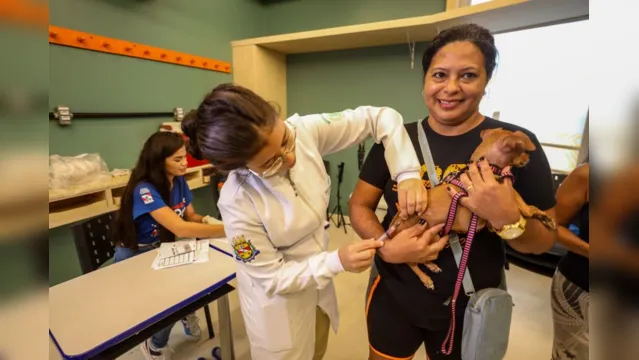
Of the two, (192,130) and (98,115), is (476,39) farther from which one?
(98,115)

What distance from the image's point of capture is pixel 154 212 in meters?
1.67

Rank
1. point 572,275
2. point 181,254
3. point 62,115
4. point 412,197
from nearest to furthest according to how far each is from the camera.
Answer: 1. point 412,197
2. point 572,275
3. point 181,254
4. point 62,115

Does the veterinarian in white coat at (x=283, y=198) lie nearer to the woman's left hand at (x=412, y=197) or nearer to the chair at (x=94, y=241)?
the woman's left hand at (x=412, y=197)

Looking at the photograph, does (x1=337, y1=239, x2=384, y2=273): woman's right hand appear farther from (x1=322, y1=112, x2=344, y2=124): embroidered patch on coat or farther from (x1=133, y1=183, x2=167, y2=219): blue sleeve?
(x1=133, y1=183, x2=167, y2=219): blue sleeve

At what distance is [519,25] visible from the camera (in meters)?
2.57

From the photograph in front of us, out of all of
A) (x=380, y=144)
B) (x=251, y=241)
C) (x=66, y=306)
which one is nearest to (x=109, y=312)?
(x=66, y=306)

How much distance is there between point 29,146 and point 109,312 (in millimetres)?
1191

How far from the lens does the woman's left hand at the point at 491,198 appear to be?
0.76 metres

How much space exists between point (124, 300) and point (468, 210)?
128cm

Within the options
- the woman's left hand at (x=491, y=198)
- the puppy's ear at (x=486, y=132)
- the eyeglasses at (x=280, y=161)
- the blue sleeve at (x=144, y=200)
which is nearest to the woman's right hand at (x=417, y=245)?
the woman's left hand at (x=491, y=198)

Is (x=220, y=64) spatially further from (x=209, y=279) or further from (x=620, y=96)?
(x=620, y=96)

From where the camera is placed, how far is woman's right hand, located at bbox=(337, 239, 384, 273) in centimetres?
90

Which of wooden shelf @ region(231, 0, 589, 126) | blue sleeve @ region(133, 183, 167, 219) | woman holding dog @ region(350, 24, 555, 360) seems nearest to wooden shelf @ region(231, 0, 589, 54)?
wooden shelf @ region(231, 0, 589, 126)

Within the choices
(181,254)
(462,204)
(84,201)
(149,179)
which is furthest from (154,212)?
(462,204)
